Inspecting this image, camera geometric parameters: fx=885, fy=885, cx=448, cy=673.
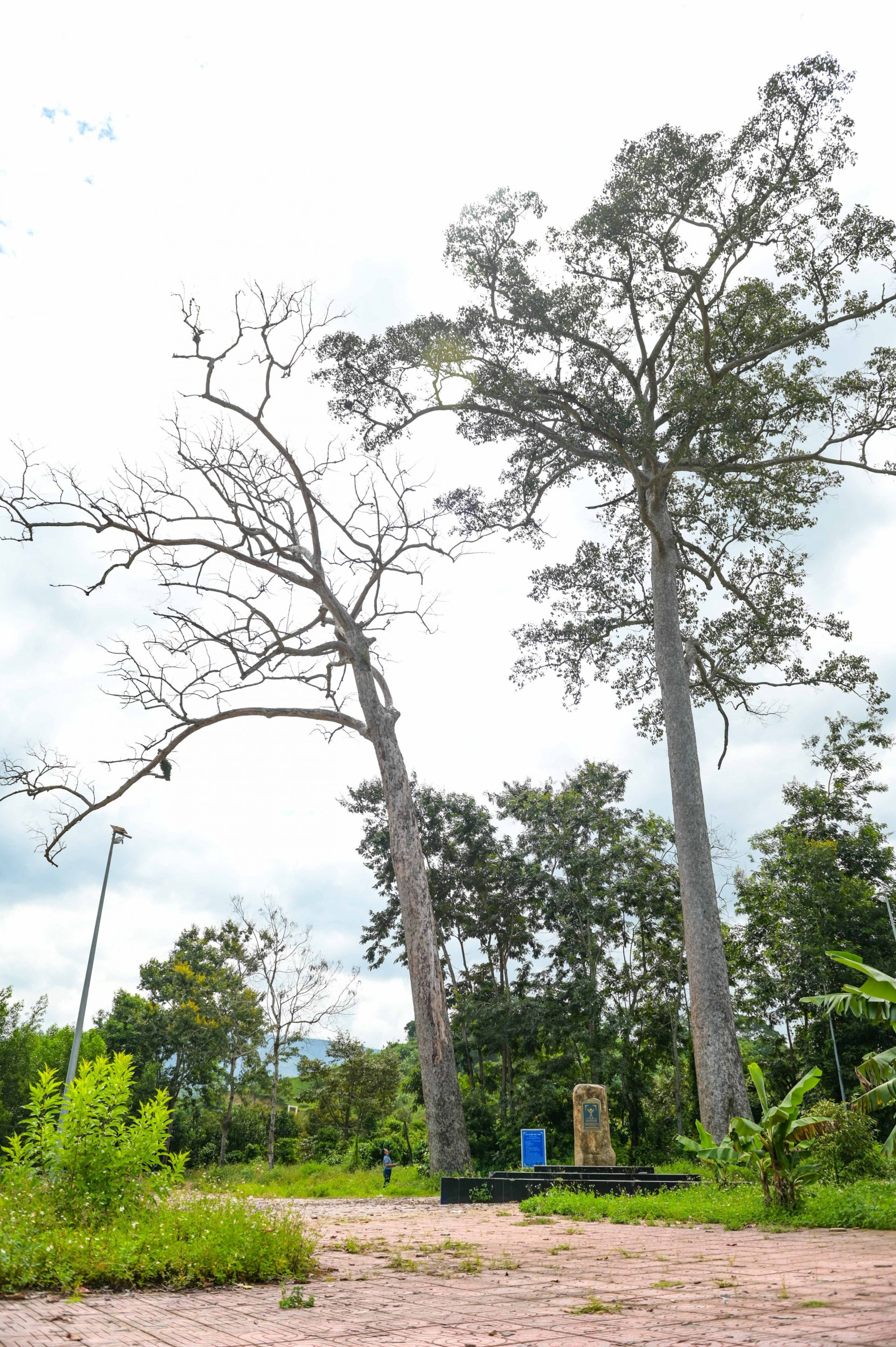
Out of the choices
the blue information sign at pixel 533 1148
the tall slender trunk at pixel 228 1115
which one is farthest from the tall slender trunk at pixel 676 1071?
the tall slender trunk at pixel 228 1115

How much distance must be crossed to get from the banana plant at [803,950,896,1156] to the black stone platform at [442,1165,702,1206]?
209 inches

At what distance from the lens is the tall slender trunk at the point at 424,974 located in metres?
14.6

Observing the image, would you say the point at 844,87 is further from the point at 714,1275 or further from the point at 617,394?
the point at 714,1275

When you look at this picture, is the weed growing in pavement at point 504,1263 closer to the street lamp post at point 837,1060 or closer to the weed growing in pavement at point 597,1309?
the weed growing in pavement at point 597,1309

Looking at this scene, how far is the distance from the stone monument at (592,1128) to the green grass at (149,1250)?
10.7 m

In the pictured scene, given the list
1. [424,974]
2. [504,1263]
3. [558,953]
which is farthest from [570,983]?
[504,1263]

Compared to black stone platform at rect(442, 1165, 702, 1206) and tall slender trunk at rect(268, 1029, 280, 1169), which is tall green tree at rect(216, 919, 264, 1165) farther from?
black stone platform at rect(442, 1165, 702, 1206)

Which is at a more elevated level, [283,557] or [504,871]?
[283,557]

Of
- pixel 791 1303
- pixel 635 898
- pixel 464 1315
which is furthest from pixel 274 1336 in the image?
pixel 635 898

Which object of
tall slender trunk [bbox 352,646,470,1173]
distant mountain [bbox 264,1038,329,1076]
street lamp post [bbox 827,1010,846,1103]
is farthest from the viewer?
distant mountain [bbox 264,1038,329,1076]

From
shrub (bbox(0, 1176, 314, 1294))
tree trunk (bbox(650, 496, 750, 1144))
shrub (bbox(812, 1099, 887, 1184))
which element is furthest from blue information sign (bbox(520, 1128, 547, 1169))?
shrub (bbox(0, 1176, 314, 1294))

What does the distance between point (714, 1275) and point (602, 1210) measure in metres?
5.24

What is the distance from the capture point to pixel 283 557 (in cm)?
1839

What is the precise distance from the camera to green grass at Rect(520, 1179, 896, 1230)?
7.57m
